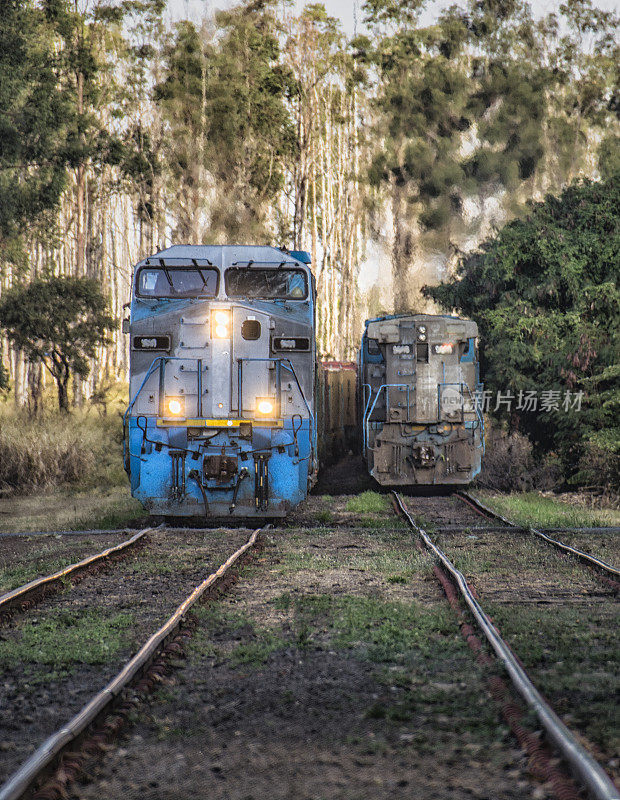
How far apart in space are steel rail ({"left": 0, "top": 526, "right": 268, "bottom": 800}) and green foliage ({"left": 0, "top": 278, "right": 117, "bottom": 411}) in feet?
65.1

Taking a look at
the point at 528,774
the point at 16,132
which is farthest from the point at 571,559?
the point at 16,132

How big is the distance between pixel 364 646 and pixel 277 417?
6.38m

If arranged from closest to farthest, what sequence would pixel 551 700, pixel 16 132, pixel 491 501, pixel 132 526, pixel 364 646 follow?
pixel 551 700
pixel 364 646
pixel 132 526
pixel 491 501
pixel 16 132

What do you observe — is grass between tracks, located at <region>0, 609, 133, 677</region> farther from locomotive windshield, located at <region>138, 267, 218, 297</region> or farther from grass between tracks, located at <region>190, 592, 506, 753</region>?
locomotive windshield, located at <region>138, 267, 218, 297</region>

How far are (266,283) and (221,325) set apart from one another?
3.24ft

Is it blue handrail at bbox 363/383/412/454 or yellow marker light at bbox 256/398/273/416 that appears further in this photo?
blue handrail at bbox 363/383/412/454

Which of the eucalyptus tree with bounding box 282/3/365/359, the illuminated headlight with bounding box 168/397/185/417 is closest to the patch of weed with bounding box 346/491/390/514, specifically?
the illuminated headlight with bounding box 168/397/185/417

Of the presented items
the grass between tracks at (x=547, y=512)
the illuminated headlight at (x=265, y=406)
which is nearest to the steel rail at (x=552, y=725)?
the illuminated headlight at (x=265, y=406)

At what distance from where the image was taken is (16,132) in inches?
966

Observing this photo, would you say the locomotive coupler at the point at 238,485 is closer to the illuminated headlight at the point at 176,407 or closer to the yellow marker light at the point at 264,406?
the yellow marker light at the point at 264,406

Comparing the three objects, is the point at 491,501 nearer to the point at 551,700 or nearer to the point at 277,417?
the point at 277,417

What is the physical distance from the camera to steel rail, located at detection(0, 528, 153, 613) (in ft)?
23.0

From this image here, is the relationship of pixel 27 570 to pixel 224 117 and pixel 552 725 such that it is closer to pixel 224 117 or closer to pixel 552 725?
pixel 552 725

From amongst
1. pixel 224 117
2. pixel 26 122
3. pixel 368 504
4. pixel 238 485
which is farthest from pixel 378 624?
pixel 224 117
